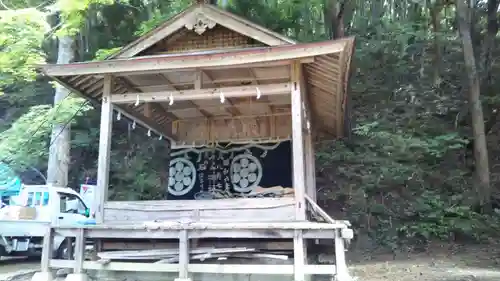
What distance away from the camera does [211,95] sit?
21.2 feet

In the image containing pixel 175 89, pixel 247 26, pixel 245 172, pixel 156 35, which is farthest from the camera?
pixel 245 172

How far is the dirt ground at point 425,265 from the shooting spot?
7125 millimetres

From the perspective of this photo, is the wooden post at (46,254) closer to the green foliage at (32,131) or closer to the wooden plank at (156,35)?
the wooden plank at (156,35)

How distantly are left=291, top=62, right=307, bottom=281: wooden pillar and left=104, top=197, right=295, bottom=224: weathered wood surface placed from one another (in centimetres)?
15

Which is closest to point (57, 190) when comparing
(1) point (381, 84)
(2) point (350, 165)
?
(2) point (350, 165)

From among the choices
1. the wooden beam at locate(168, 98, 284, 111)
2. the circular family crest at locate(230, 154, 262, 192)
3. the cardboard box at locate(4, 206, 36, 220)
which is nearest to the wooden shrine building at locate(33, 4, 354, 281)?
the wooden beam at locate(168, 98, 284, 111)

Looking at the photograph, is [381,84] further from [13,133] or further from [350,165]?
[13,133]

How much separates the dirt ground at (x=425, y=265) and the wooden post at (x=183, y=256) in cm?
327

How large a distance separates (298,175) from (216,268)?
170 cm

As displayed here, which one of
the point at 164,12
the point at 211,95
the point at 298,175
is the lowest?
the point at 298,175

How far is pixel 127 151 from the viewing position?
52.8 feet

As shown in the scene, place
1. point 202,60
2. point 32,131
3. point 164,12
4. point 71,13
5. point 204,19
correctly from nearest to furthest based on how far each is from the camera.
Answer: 1. point 202,60
2. point 204,19
3. point 71,13
4. point 32,131
5. point 164,12

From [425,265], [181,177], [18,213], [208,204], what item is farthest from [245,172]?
[18,213]

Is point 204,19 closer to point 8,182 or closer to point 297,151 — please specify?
point 297,151
